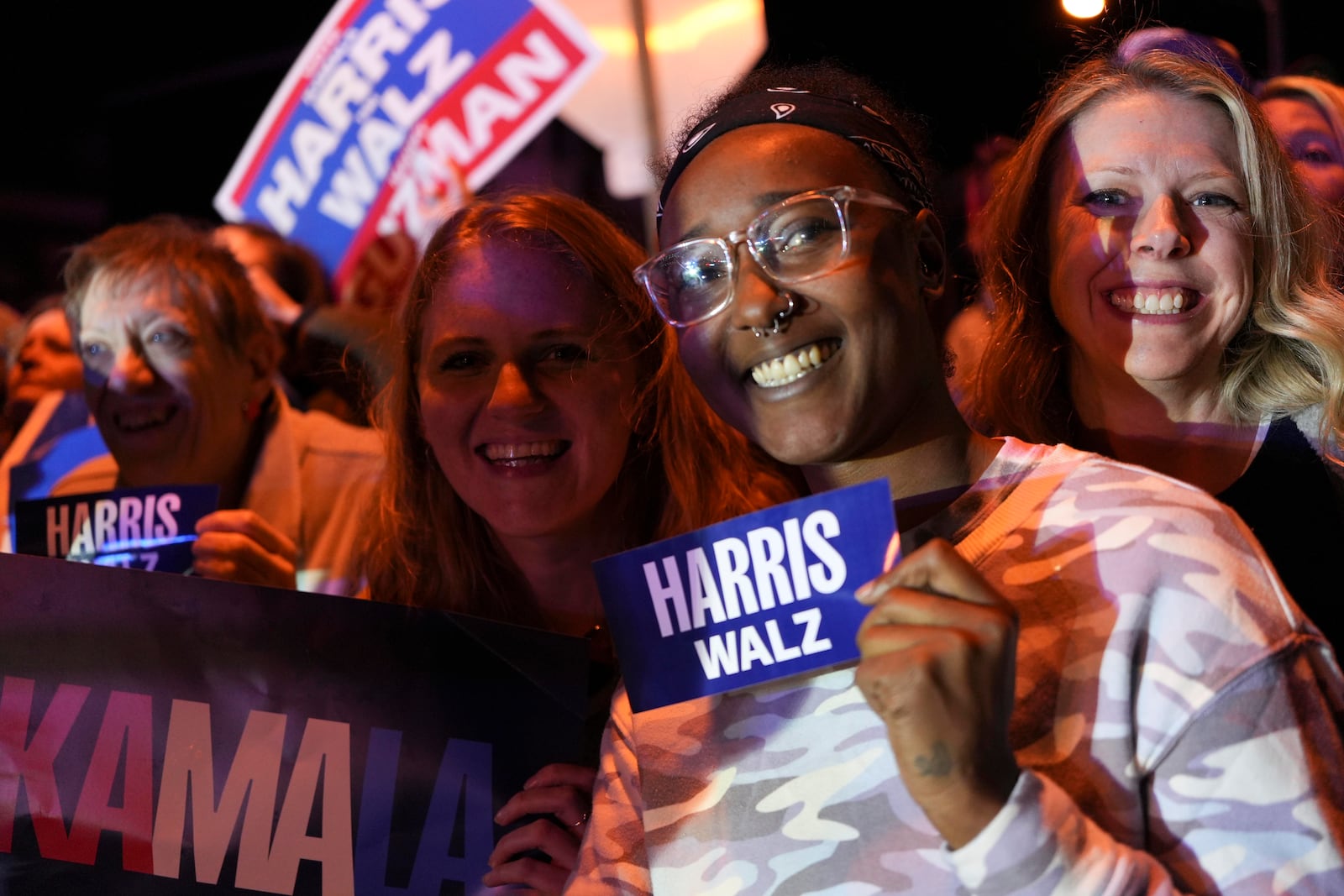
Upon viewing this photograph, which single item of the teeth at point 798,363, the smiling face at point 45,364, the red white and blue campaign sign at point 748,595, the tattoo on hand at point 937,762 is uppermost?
the smiling face at point 45,364

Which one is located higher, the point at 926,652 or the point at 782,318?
the point at 782,318

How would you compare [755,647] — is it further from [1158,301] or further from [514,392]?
[1158,301]

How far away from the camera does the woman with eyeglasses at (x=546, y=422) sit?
2.00 meters

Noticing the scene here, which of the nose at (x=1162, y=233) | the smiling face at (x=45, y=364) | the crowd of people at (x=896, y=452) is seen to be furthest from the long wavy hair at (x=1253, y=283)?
the smiling face at (x=45, y=364)

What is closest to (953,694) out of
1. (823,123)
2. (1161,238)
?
(823,123)

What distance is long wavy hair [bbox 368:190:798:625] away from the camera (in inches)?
81.5

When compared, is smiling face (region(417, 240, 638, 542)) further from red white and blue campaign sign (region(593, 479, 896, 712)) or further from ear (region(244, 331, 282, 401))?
ear (region(244, 331, 282, 401))

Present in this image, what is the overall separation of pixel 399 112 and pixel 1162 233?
294 cm

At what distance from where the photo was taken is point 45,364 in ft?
12.4

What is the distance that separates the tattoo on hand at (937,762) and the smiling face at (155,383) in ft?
7.56

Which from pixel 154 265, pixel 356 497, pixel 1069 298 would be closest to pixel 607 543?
pixel 1069 298

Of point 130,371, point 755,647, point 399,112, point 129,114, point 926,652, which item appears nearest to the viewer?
point 926,652

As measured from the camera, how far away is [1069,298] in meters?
1.99

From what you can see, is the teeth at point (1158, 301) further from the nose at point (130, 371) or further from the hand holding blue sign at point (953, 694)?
the nose at point (130, 371)
